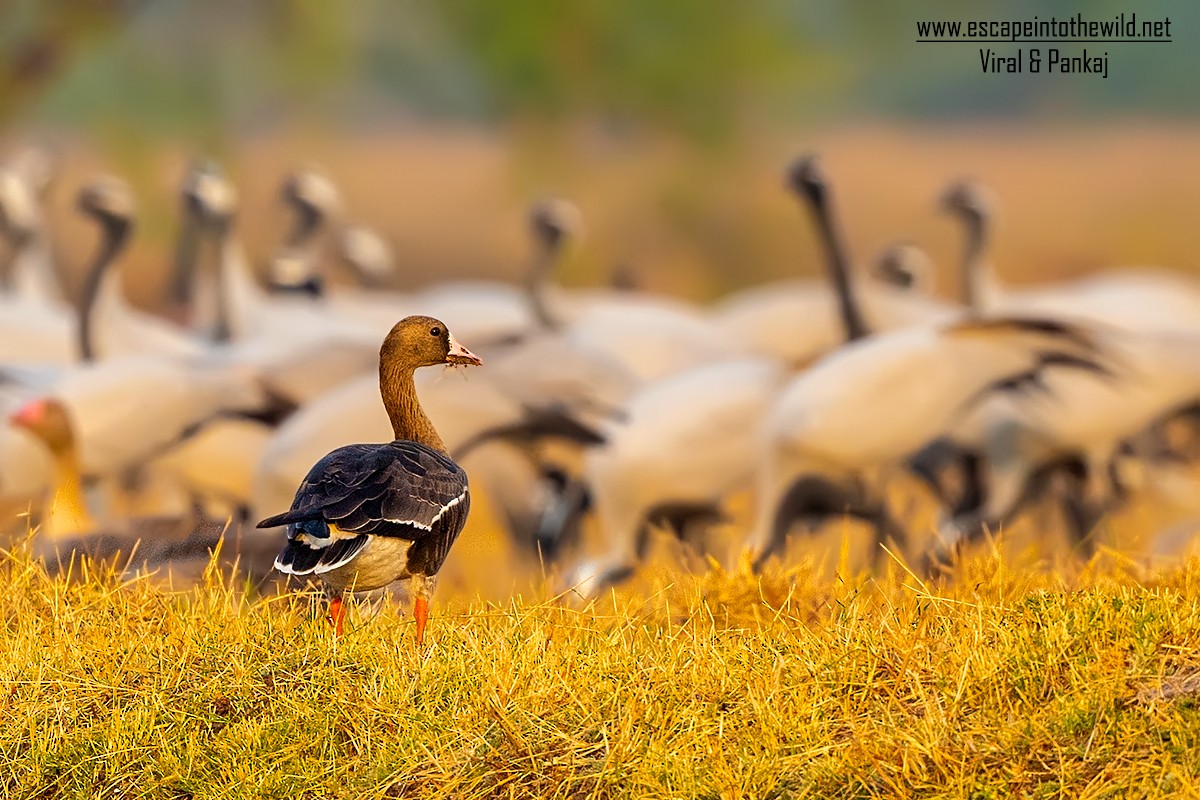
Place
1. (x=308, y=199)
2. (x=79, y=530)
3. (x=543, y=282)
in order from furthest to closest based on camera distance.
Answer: (x=308, y=199), (x=543, y=282), (x=79, y=530)

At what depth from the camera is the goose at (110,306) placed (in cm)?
940

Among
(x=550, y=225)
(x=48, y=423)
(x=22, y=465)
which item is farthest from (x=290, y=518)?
(x=550, y=225)

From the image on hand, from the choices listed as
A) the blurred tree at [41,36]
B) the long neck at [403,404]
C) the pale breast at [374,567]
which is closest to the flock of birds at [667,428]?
the long neck at [403,404]

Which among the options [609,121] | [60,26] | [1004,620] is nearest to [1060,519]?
[1004,620]

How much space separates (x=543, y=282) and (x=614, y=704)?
7.82 metres

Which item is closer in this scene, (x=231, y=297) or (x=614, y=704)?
(x=614, y=704)

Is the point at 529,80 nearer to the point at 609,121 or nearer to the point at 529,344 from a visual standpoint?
the point at 609,121

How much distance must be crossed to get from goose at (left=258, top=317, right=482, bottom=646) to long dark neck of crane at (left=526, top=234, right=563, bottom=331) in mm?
7078

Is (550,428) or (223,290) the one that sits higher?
(550,428)

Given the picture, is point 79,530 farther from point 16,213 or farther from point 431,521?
point 16,213

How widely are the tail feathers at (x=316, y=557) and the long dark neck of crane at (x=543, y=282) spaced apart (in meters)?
7.36

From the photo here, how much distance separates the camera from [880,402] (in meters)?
6.26

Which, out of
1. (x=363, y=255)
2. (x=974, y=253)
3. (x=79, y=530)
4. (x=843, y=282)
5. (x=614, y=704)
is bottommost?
(x=363, y=255)

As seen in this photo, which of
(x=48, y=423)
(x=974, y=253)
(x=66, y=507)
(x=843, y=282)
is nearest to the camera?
(x=66, y=507)
